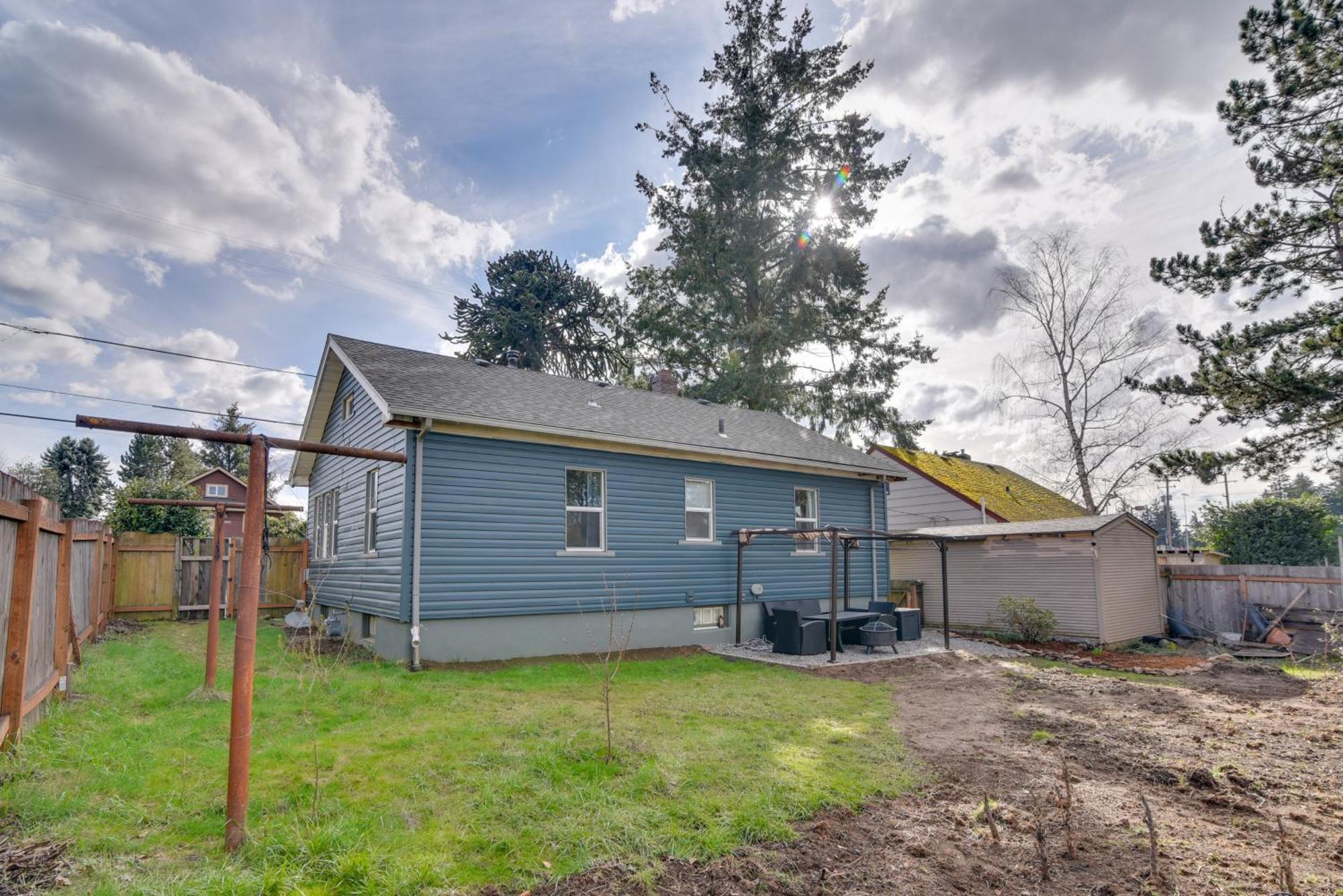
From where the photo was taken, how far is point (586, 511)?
Result: 11297 millimetres

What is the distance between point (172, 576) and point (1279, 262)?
22520 mm

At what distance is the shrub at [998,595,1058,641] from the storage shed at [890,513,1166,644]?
23.8 inches

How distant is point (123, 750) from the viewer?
4992 millimetres

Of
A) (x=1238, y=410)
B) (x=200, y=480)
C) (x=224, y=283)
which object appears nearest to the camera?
(x=1238, y=410)

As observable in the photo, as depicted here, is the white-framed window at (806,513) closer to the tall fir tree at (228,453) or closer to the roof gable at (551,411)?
the roof gable at (551,411)

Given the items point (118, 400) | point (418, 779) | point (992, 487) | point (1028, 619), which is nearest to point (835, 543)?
point (1028, 619)

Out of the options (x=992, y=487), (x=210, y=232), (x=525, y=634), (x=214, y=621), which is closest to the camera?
(x=214, y=621)

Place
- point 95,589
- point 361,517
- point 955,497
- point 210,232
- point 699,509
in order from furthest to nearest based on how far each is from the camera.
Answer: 1. point 955,497
2. point 210,232
3. point 699,509
4. point 361,517
5. point 95,589

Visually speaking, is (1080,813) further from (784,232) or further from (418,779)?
(784,232)

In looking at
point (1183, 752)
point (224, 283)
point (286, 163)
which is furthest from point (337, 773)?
point (224, 283)

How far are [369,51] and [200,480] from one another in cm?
3394


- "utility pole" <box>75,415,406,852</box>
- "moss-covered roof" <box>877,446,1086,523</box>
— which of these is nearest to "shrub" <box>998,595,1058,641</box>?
"moss-covered roof" <box>877,446,1086,523</box>

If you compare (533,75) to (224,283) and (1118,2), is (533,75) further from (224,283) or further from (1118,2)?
(224,283)

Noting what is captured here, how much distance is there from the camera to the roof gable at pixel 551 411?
1004cm
